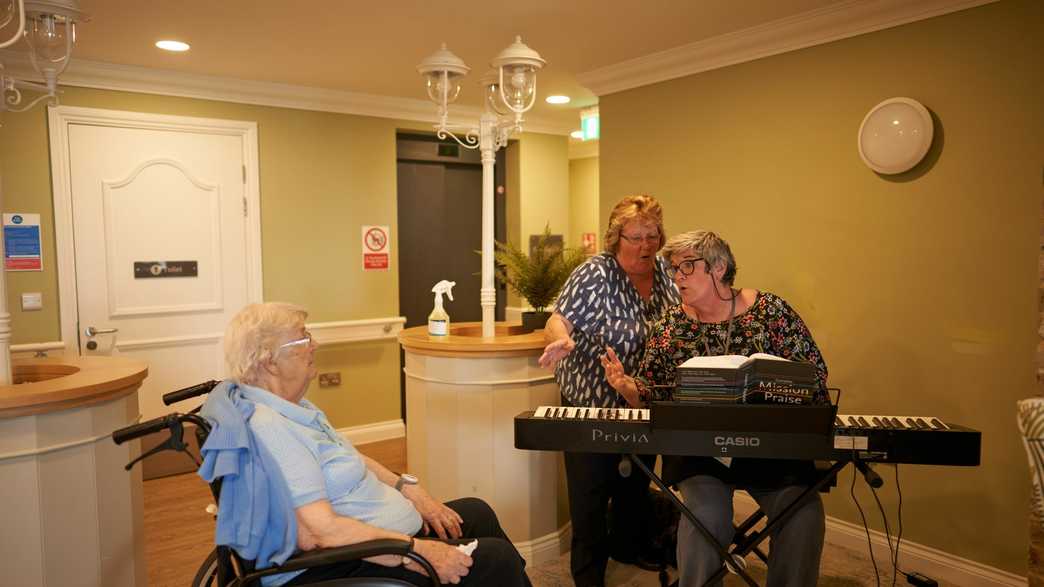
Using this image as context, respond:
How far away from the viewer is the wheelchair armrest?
161cm

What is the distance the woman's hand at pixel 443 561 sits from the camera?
1.76m

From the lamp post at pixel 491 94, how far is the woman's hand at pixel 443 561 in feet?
4.45

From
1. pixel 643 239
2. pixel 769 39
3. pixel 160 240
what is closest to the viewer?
pixel 643 239

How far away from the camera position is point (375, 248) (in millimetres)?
5023

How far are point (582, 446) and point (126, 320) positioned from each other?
333 cm

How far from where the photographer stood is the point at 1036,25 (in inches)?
100

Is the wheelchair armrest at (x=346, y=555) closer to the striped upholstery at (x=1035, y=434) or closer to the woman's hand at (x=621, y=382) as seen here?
the woman's hand at (x=621, y=382)

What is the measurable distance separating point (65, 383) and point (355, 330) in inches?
108

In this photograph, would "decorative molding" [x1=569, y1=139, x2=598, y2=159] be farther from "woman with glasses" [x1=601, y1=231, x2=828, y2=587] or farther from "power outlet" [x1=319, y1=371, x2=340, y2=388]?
"woman with glasses" [x1=601, y1=231, x2=828, y2=587]

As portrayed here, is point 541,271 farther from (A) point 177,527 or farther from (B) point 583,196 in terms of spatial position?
(B) point 583,196

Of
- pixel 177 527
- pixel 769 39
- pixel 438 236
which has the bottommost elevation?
pixel 177 527

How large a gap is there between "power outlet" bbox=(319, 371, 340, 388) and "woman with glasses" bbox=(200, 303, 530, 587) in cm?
289

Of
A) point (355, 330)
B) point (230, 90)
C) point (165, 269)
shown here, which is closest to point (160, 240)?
point (165, 269)

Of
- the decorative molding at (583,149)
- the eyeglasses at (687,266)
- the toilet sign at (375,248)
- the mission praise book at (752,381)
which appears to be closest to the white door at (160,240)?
the toilet sign at (375,248)
